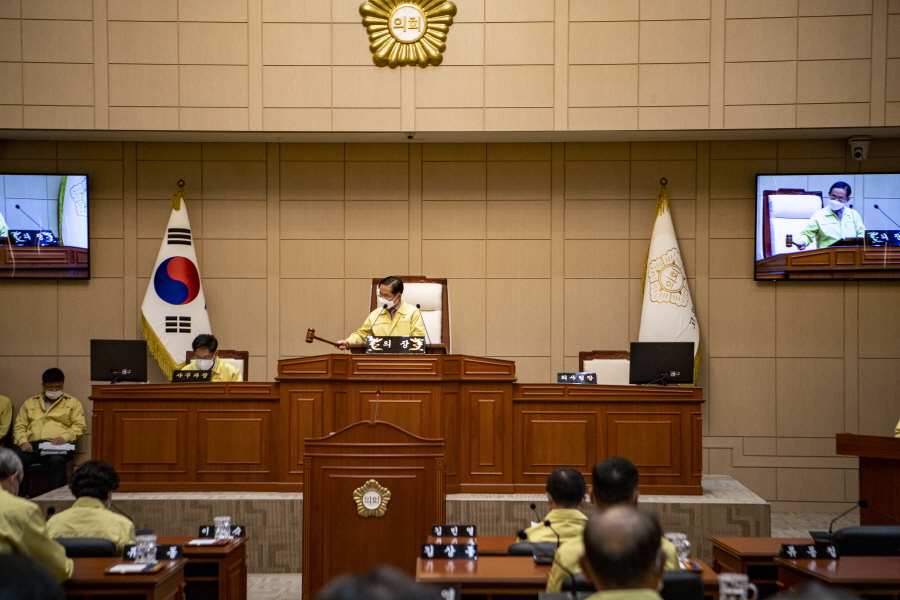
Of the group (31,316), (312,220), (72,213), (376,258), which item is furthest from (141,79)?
(376,258)

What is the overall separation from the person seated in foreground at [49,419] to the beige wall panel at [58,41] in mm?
3020

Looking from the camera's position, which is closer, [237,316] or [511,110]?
[511,110]

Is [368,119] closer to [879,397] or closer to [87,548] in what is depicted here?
[87,548]

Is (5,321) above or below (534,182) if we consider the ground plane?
below

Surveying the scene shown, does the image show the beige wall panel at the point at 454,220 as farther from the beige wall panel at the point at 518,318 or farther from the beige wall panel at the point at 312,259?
the beige wall panel at the point at 312,259

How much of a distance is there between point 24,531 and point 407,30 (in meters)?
6.16

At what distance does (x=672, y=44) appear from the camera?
26.3 feet

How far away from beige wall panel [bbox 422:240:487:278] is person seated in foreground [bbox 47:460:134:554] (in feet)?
16.7

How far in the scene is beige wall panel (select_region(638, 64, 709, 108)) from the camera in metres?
7.99

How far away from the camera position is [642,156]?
871 cm

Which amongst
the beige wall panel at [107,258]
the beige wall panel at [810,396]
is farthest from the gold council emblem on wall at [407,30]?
the beige wall panel at [810,396]

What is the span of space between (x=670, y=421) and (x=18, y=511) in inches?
181

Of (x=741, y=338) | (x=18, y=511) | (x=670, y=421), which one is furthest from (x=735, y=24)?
(x=18, y=511)

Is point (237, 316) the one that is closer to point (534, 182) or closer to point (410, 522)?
point (534, 182)
